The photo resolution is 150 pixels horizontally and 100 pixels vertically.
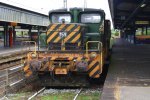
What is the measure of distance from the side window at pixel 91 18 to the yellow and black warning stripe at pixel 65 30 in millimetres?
1106

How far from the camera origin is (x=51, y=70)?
10.5 m

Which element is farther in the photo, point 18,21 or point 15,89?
point 18,21

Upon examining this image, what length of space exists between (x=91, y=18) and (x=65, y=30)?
4.78ft

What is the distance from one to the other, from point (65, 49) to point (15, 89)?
2.27 metres

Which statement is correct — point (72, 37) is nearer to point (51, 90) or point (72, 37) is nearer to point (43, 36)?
point (43, 36)

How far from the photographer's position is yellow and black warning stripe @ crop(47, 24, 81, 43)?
1127 cm

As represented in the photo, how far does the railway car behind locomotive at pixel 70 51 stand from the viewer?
1055 cm

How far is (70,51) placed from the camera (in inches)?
431

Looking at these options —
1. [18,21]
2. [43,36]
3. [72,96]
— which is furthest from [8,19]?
[72,96]

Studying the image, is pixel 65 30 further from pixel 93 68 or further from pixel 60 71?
pixel 93 68

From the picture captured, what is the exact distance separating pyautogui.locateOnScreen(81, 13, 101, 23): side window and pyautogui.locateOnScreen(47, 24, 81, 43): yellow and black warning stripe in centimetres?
111

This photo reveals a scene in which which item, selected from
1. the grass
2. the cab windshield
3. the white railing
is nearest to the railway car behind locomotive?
the cab windshield

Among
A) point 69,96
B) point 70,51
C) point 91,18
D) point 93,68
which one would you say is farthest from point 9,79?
point 91,18

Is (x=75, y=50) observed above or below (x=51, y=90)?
above
